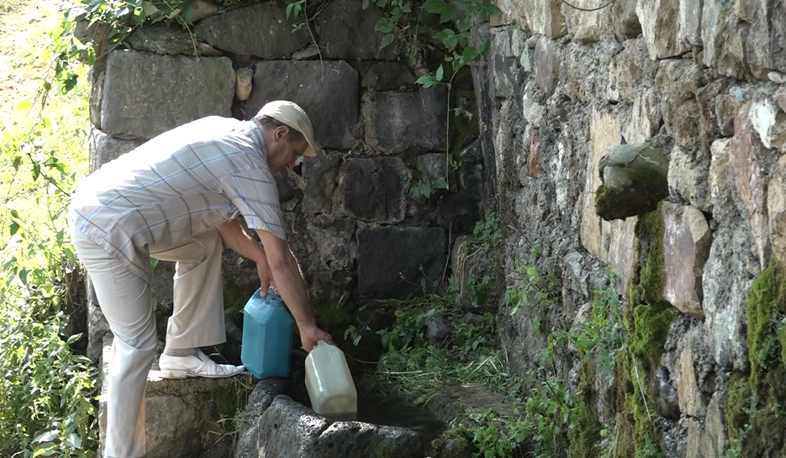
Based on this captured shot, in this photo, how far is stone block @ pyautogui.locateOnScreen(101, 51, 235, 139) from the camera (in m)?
4.61

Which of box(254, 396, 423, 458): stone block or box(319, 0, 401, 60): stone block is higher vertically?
box(319, 0, 401, 60): stone block

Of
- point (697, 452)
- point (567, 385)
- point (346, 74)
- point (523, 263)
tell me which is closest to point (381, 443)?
point (567, 385)

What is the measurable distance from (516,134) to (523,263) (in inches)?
20.3

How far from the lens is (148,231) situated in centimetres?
374

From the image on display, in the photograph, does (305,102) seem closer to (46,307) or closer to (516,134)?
(516,134)

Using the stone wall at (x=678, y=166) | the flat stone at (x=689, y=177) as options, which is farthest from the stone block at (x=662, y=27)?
the flat stone at (x=689, y=177)

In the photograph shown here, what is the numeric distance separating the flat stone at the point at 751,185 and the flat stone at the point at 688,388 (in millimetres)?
404

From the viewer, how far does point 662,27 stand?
88.0 inches

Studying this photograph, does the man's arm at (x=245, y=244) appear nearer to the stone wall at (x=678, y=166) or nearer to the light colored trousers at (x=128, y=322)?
the light colored trousers at (x=128, y=322)

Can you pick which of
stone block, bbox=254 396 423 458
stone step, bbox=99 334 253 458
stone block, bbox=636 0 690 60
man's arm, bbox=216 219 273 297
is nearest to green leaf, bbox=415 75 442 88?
man's arm, bbox=216 219 273 297

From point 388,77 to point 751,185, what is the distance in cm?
324

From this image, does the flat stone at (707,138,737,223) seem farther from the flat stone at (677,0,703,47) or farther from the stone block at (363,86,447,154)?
the stone block at (363,86,447,154)

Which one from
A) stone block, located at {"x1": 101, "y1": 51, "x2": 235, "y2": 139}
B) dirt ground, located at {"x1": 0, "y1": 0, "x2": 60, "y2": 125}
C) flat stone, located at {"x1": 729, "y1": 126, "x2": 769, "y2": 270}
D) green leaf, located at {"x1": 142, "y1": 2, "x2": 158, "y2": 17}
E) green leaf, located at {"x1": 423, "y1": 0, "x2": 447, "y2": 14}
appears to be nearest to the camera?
flat stone, located at {"x1": 729, "y1": 126, "x2": 769, "y2": 270}

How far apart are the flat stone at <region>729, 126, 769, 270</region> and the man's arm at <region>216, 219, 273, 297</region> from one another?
2.54 metres
